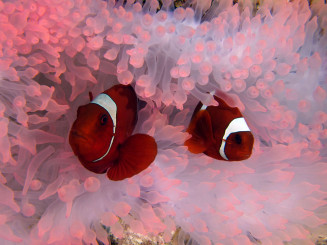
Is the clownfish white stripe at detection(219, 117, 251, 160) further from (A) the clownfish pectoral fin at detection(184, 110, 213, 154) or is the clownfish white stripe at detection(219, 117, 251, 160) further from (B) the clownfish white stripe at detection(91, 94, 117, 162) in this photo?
(B) the clownfish white stripe at detection(91, 94, 117, 162)

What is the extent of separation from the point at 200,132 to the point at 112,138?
0.27 metres

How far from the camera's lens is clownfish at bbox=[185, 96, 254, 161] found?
33.2 inches

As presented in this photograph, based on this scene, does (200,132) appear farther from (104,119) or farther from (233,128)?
(104,119)

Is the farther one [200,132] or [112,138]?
[200,132]

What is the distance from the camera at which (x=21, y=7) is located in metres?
0.77

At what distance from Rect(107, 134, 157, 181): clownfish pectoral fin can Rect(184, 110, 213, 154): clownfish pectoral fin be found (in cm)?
15

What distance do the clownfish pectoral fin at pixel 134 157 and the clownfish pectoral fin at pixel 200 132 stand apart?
148 millimetres

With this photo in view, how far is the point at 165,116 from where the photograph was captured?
91 centimetres

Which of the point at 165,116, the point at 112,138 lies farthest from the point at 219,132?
the point at 112,138

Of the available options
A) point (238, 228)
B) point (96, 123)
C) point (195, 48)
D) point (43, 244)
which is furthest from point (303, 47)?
point (43, 244)

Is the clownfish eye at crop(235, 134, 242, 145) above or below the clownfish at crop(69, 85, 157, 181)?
above

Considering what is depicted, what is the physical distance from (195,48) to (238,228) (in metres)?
0.52

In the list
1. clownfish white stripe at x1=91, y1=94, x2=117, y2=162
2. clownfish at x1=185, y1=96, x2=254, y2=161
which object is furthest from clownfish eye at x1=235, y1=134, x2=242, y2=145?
clownfish white stripe at x1=91, y1=94, x2=117, y2=162

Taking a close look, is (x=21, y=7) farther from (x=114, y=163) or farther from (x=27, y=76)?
(x=114, y=163)
